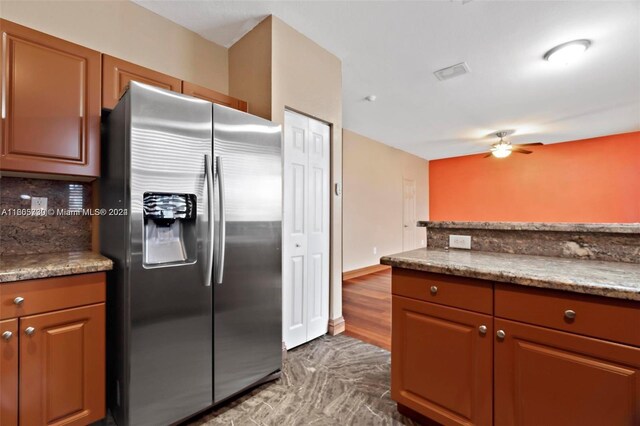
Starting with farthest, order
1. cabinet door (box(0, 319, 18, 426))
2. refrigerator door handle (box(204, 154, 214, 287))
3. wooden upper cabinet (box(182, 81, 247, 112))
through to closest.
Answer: wooden upper cabinet (box(182, 81, 247, 112))
refrigerator door handle (box(204, 154, 214, 287))
cabinet door (box(0, 319, 18, 426))

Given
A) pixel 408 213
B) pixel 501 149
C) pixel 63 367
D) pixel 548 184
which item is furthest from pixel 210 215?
pixel 548 184

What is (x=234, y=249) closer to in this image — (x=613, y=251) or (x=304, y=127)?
(x=304, y=127)

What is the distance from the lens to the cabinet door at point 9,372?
121 centimetres

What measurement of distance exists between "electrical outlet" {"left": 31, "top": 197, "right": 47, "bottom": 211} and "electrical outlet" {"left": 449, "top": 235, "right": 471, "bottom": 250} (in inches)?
104

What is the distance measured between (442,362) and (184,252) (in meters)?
1.48

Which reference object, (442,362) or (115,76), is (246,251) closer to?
(442,362)

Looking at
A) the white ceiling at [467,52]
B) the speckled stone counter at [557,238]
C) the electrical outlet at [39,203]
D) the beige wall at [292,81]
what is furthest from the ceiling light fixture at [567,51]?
the electrical outlet at [39,203]

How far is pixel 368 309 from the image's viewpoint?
3482mm

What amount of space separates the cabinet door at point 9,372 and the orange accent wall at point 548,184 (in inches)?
306

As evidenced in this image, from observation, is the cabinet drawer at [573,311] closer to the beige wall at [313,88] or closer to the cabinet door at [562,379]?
the cabinet door at [562,379]

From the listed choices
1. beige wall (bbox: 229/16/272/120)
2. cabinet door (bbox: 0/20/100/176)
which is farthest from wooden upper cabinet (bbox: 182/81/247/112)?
cabinet door (bbox: 0/20/100/176)

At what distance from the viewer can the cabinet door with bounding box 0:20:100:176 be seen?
56.3 inches

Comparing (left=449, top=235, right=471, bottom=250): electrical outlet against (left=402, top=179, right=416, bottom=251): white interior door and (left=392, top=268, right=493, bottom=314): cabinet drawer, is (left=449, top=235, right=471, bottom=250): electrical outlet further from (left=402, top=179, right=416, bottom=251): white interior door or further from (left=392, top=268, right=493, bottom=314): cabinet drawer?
(left=402, top=179, right=416, bottom=251): white interior door

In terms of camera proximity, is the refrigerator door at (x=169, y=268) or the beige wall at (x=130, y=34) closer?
the refrigerator door at (x=169, y=268)
